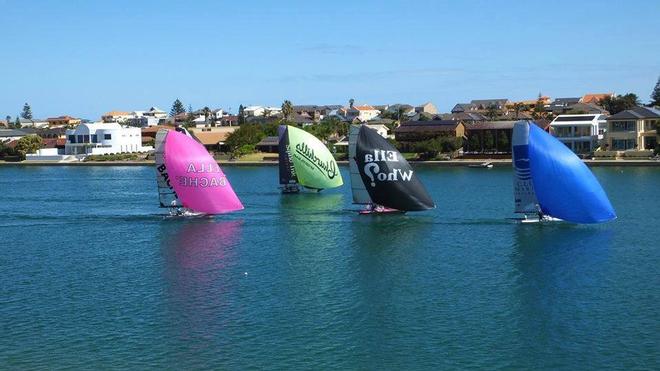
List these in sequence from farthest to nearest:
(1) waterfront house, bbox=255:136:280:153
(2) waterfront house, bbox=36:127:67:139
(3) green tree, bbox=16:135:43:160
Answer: (2) waterfront house, bbox=36:127:67:139
(3) green tree, bbox=16:135:43:160
(1) waterfront house, bbox=255:136:280:153

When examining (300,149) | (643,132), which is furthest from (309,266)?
(643,132)

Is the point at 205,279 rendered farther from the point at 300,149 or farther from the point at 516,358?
the point at 300,149

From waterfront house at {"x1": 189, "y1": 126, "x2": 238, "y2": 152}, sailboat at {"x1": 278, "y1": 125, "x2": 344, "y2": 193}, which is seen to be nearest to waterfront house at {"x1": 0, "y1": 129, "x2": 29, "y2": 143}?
waterfront house at {"x1": 189, "y1": 126, "x2": 238, "y2": 152}

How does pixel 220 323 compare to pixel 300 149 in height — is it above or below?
below

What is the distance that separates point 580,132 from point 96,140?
8882cm

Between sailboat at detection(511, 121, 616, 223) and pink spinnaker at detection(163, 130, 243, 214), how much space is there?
21829mm

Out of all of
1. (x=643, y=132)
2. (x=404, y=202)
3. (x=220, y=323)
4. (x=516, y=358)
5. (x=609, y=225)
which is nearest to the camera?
(x=516, y=358)

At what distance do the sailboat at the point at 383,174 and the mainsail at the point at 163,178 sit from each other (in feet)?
44.5

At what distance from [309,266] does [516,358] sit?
58.7 ft

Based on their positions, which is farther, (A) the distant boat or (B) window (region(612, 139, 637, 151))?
(B) window (region(612, 139, 637, 151))

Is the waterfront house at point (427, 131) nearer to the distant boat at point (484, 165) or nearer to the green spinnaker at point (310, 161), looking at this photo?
the distant boat at point (484, 165)

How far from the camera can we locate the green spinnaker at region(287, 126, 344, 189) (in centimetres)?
8006

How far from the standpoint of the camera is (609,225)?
57.5 m

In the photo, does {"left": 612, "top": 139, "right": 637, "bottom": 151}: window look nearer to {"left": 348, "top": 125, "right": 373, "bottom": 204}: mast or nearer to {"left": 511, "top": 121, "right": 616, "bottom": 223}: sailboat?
{"left": 348, "top": 125, "right": 373, "bottom": 204}: mast
